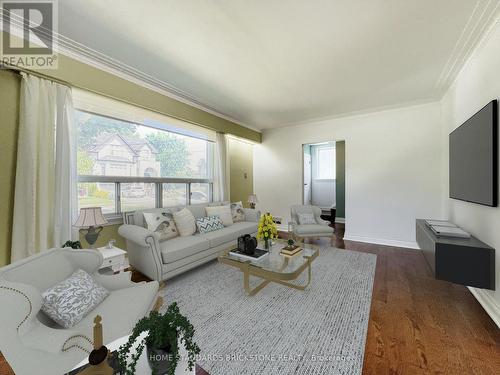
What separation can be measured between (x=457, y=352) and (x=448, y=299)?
0.93 metres

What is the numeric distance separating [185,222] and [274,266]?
5.16 ft

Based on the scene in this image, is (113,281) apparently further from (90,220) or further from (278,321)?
(278,321)

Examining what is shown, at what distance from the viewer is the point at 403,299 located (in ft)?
7.52

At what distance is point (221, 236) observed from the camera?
129 inches

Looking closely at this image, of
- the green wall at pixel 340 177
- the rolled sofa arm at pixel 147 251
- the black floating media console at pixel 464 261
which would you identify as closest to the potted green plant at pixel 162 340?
the rolled sofa arm at pixel 147 251

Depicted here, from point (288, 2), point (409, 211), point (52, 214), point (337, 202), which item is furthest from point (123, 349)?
point (337, 202)

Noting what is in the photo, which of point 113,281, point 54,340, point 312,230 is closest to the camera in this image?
point 54,340

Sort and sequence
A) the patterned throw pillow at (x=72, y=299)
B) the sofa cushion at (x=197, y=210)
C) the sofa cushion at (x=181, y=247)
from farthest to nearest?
the sofa cushion at (x=197, y=210)
the sofa cushion at (x=181, y=247)
the patterned throw pillow at (x=72, y=299)

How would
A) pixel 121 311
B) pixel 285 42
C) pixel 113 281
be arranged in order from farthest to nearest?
pixel 285 42
pixel 113 281
pixel 121 311

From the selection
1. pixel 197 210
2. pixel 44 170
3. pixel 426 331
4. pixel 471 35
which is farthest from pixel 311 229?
pixel 44 170

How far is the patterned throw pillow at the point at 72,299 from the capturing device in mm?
1254

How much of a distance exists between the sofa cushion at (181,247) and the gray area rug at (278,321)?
1.13 feet

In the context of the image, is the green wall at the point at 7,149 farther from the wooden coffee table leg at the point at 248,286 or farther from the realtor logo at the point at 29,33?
the wooden coffee table leg at the point at 248,286

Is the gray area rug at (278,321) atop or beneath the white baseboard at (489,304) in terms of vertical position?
beneath
